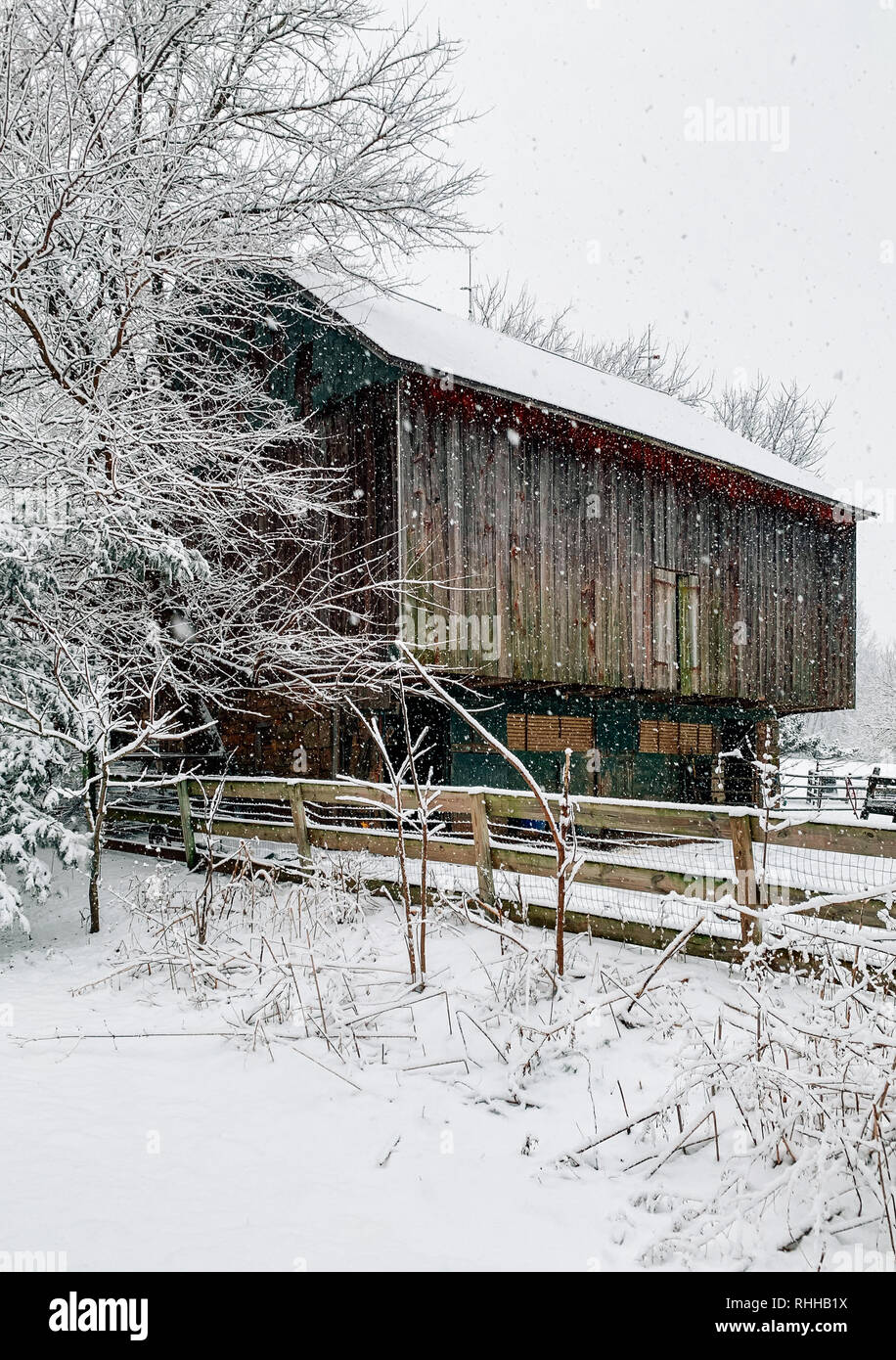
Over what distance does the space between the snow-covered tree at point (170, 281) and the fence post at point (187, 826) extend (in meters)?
0.72

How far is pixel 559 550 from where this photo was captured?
13.4m

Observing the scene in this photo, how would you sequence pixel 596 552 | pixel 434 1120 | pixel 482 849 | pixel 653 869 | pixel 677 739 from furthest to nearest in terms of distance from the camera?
pixel 677 739
pixel 596 552
pixel 482 849
pixel 653 869
pixel 434 1120

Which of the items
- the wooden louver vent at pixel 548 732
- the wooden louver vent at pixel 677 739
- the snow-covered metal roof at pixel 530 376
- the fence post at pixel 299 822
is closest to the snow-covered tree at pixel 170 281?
the snow-covered metal roof at pixel 530 376

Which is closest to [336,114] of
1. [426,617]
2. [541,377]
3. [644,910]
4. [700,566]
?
[541,377]

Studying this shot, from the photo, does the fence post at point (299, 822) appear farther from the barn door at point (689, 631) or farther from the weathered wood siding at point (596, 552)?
the barn door at point (689, 631)

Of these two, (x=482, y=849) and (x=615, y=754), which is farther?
(x=615, y=754)

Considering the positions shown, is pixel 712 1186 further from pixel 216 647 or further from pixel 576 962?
pixel 216 647

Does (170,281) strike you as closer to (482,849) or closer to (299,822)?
(299,822)

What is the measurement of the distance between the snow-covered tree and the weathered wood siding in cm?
131

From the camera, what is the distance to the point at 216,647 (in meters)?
11.6

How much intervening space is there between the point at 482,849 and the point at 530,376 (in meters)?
9.63

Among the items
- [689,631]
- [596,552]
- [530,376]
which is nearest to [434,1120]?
[596,552]

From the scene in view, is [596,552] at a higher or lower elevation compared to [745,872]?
higher

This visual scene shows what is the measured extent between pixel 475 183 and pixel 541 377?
330cm
